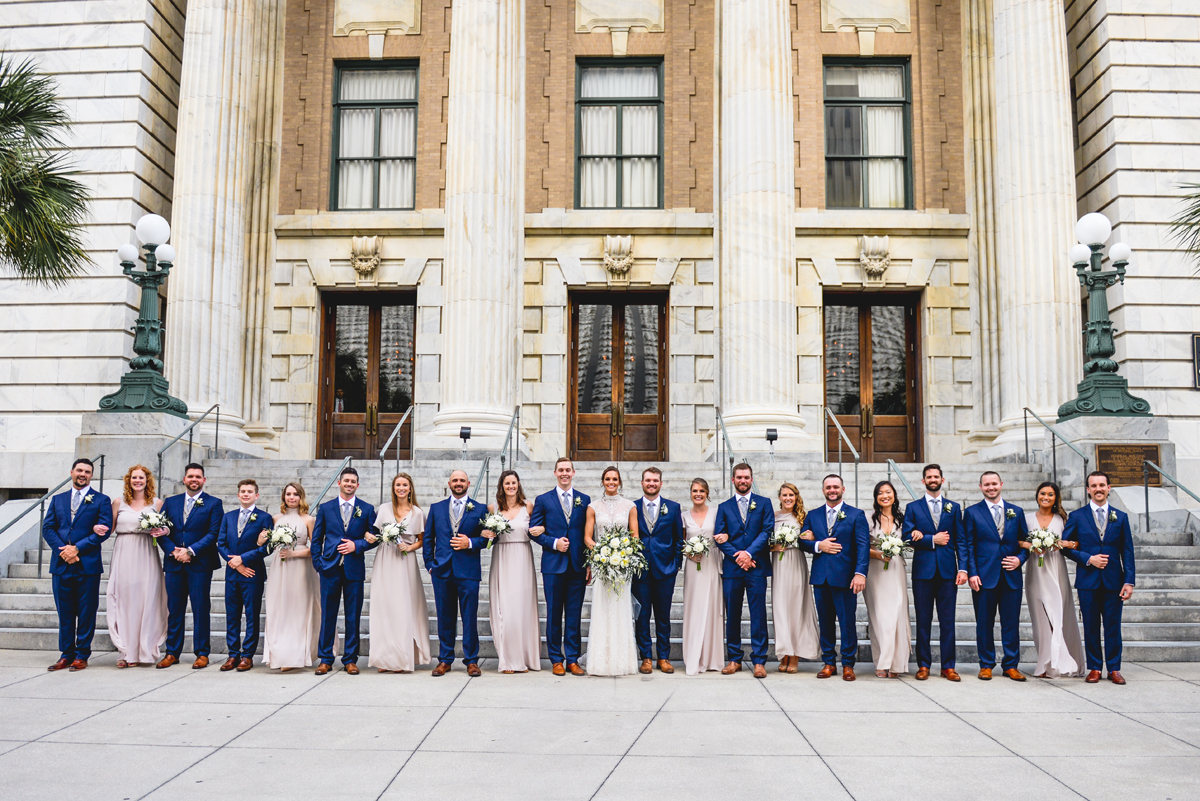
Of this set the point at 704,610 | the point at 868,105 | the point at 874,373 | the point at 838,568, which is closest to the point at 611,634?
the point at 704,610

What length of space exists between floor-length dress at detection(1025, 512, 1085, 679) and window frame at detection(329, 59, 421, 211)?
15.6 meters

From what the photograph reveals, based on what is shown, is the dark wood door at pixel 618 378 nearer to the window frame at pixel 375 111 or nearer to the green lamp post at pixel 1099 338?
the window frame at pixel 375 111

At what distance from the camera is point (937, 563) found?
1030cm

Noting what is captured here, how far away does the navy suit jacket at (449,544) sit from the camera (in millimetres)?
10406

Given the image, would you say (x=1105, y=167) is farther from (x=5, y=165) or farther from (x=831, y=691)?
(x=5, y=165)

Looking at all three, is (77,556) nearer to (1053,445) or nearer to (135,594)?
(135,594)

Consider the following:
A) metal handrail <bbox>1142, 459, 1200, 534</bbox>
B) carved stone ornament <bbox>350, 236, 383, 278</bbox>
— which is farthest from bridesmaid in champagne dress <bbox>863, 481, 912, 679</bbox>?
carved stone ornament <bbox>350, 236, 383, 278</bbox>

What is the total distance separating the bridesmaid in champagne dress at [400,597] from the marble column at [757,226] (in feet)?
28.3

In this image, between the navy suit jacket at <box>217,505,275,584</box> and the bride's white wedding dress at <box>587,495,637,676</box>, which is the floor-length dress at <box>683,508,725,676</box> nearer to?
the bride's white wedding dress at <box>587,495,637,676</box>

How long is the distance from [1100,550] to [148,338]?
13.3 meters

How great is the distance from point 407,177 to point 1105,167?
13.6 metres

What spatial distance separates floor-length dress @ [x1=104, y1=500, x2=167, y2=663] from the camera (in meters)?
10.7

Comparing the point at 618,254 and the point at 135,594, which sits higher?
the point at 618,254

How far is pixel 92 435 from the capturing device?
16250 mm
